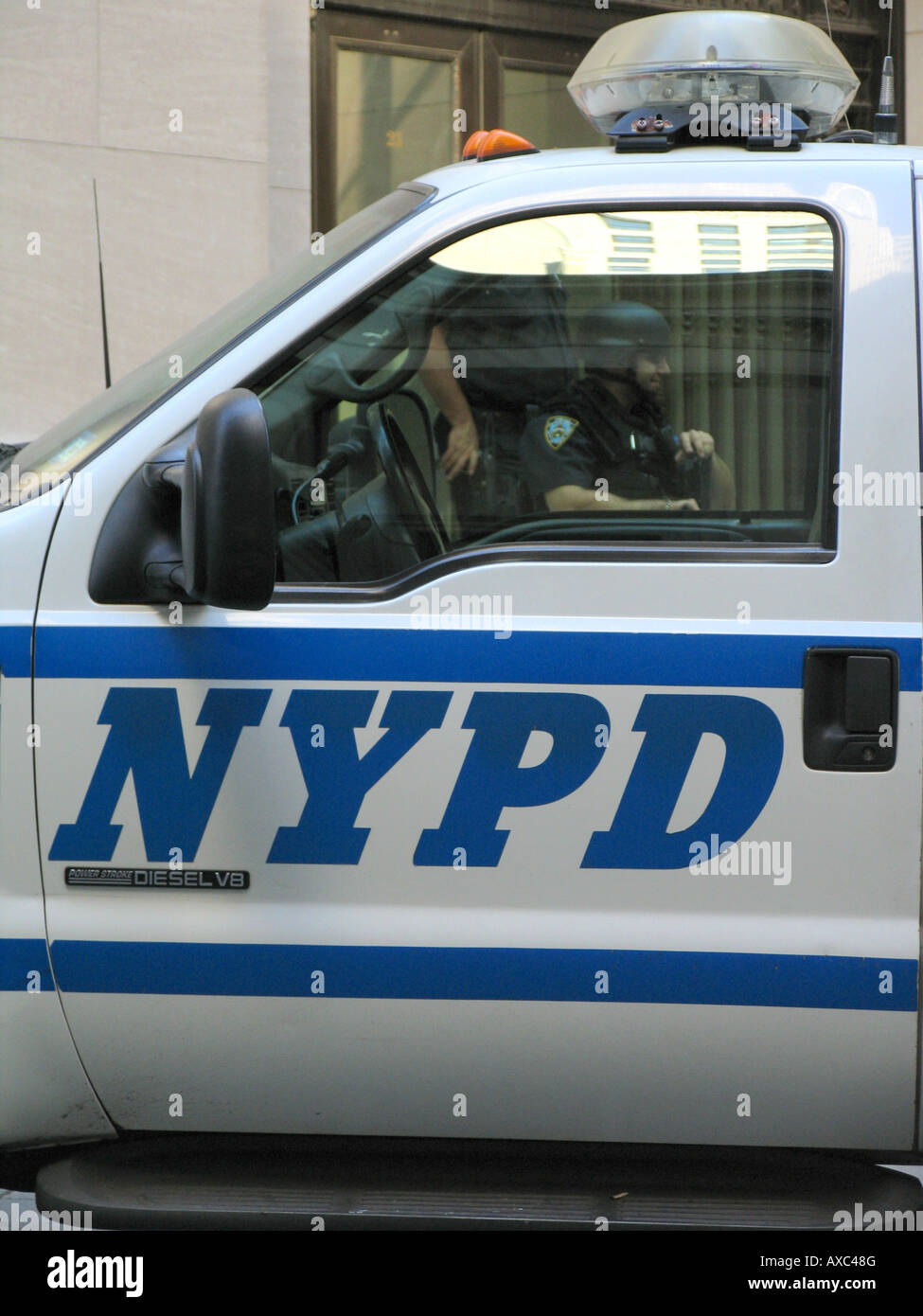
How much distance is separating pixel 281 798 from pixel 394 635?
0.31 m

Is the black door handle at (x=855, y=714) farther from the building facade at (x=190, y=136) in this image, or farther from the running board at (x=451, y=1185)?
the building facade at (x=190, y=136)

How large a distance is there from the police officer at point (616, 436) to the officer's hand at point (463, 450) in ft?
0.26

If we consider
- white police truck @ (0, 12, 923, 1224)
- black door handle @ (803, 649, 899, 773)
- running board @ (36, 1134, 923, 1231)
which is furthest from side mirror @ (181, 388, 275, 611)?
running board @ (36, 1134, 923, 1231)

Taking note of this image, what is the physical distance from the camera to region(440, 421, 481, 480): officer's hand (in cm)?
241

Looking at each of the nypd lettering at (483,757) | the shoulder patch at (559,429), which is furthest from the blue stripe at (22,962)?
the shoulder patch at (559,429)

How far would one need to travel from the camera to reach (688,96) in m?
2.60

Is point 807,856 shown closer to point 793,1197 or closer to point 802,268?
point 793,1197

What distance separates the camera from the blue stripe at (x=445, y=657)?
2.28 m

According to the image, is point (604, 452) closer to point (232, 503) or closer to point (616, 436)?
point (616, 436)

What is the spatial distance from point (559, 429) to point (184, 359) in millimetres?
654

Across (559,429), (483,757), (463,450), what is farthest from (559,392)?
(483,757)

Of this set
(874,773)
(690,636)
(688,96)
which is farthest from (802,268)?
(874,773)

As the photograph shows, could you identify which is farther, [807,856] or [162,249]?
[162,249]

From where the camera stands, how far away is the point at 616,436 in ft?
7.89
